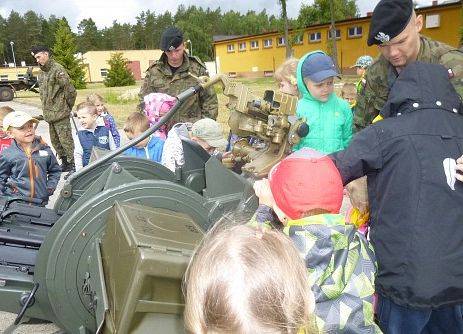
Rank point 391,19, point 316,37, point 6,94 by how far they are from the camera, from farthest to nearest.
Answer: point 316,37 → point 6,94 → point 391,19

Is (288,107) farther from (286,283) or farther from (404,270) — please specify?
(286,283)

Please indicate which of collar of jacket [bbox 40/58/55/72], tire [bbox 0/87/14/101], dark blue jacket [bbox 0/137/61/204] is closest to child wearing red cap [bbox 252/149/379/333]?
dark blue jacket [bbox 0/137/61/204]

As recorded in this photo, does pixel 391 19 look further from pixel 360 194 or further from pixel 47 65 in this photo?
pixel 47 65

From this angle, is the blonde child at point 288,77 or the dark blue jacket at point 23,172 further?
the dark blue jacket at point 23,172

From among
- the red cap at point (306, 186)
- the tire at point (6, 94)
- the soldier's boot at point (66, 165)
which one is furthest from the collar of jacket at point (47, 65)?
the tire at point (6, 94)

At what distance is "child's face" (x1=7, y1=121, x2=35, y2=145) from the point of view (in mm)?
3766

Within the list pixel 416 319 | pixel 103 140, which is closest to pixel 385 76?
pixel 416 319

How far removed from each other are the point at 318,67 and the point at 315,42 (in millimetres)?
37244

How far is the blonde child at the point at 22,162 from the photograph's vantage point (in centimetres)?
376

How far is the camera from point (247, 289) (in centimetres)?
112

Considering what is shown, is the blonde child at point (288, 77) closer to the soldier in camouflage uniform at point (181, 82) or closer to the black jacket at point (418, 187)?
the soldier in camouflage uniform at point (181, 82)

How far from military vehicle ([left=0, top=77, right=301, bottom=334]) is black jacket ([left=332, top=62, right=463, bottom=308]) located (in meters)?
0.37

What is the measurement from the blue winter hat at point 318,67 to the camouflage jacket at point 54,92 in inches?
217

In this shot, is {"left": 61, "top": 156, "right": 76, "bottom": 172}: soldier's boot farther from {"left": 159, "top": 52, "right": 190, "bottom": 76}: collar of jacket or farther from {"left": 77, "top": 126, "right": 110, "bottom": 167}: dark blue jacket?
{"left": 159, "top": 52, "right": 190, "bottom": 76}: collar of jacket
